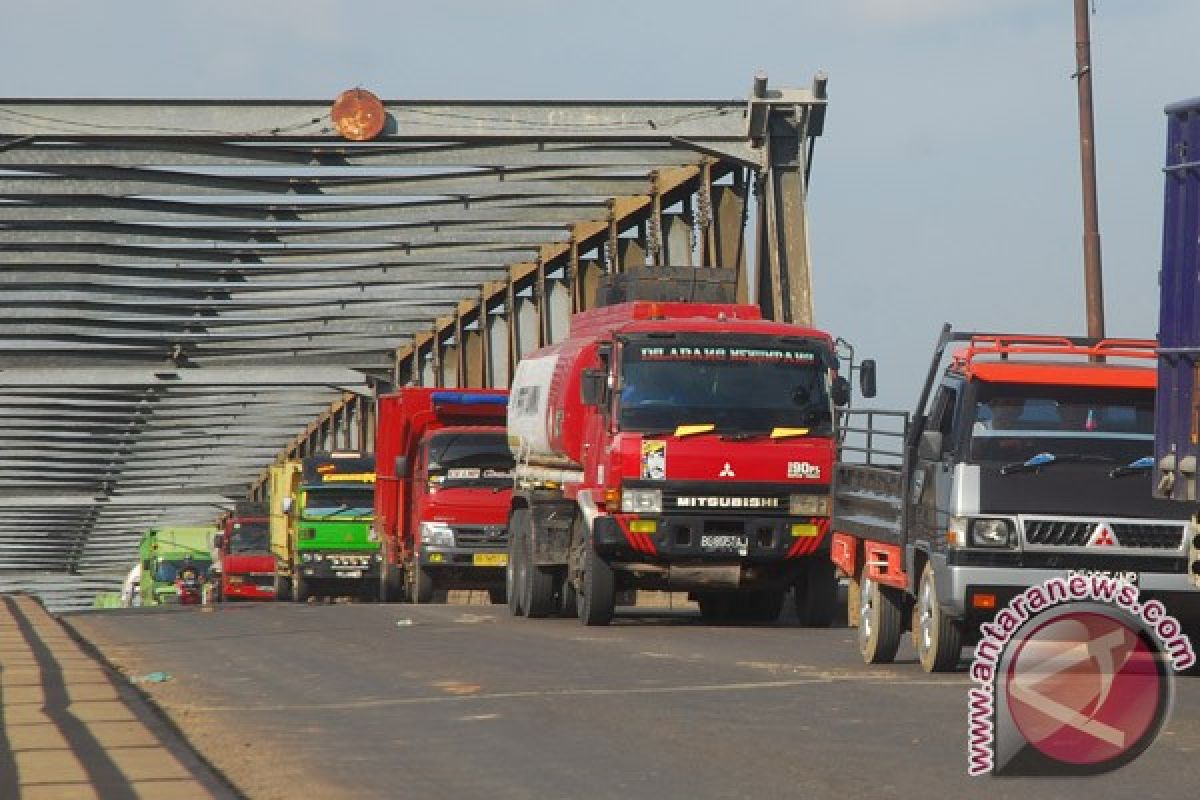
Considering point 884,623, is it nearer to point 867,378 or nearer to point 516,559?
point 867,378

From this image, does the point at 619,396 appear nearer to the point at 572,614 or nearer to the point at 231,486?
the point at 572,614

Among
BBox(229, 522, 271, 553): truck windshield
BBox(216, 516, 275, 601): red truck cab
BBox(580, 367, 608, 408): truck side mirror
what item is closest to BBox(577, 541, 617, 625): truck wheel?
BBox(580, 367, 608, 408): truck side mirror

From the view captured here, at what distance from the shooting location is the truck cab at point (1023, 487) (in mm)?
15266

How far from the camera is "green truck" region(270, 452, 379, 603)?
43.2 metres

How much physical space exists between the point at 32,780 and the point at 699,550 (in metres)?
13.5

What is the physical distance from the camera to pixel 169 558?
2719 inches

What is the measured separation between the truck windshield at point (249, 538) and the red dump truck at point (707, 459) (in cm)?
3082

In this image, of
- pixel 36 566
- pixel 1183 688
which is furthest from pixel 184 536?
pixel 1183 688

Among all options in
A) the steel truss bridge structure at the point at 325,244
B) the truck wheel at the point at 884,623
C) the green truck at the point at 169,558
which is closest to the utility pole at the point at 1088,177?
the steel truss bridge structure at the point at 325,244

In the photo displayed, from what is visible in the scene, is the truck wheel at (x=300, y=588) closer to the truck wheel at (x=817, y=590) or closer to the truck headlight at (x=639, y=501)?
the truck wheel at (x=817, y=590)

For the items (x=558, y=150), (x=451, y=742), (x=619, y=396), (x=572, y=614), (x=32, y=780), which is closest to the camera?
(x=32, y=780)

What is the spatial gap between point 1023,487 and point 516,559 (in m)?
12.4

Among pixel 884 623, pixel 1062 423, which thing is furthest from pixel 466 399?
pixel 1062 423

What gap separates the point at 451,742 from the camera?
11875mm
